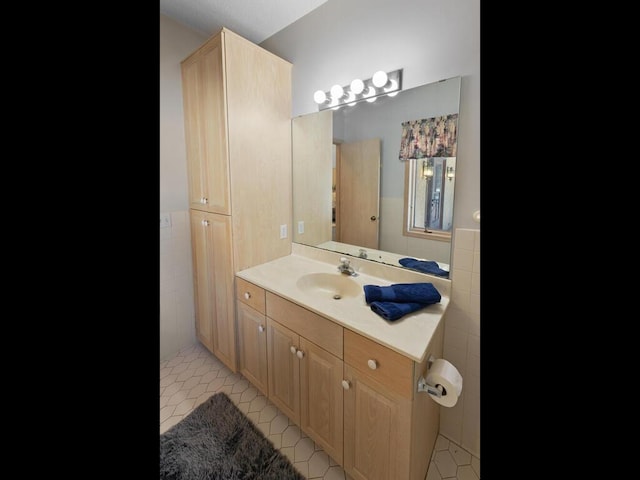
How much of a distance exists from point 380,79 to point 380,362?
1.34 meters

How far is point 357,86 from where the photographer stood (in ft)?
5.13

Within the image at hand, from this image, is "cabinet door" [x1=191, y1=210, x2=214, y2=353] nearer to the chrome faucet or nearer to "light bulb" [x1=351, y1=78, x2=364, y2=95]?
the chrome faucet

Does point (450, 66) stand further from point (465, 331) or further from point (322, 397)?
point (322, 397)

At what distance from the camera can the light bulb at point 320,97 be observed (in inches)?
68.7

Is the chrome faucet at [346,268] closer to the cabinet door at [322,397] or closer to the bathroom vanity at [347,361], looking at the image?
the bathroom vanity at [347,361]

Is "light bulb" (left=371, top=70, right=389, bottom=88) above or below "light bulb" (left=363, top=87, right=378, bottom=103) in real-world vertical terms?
above

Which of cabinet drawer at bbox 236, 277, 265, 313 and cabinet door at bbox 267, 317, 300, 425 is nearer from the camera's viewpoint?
cabinet door at bbox 267, 317, 300, 425

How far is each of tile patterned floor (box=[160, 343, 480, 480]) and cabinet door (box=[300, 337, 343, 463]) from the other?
0.40 feet

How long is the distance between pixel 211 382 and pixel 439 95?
7.02 ft

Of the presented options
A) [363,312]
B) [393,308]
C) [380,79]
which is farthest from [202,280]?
[380,79]

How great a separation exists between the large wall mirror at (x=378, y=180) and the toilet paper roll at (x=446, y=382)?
0.47m

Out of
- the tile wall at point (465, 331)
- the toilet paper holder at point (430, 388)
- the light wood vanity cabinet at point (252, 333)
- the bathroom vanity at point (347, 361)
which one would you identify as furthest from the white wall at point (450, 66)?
the light wood vanity cabinet at point (252, 333)

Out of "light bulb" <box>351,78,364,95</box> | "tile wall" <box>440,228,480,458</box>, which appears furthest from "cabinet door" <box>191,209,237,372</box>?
"tile wall" <box>440,228,480,458</box>

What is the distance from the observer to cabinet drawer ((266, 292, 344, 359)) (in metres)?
1.23
